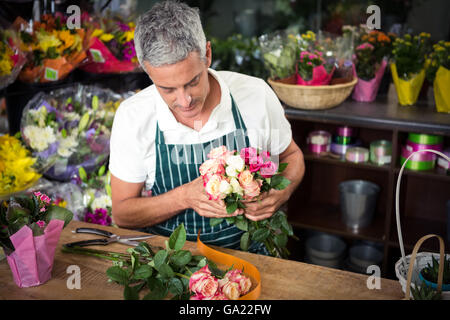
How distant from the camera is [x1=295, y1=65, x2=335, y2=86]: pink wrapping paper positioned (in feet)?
9.57

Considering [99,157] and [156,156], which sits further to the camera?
[99,157]

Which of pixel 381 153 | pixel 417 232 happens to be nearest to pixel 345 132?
pixel 381 153

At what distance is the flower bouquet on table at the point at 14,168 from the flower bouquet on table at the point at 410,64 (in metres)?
2.28

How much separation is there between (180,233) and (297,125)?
77.2 inches

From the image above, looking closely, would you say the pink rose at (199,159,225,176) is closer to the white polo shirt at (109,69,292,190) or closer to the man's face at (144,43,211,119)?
the man's face at (144,43,211,119)

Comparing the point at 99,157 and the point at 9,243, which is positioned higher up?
the point at 9,243

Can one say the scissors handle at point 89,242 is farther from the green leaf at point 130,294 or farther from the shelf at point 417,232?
the shelf at point 417,232

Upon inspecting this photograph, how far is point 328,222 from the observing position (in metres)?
3.28

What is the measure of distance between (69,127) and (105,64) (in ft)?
1.70

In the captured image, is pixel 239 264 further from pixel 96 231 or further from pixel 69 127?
pixel 69 127

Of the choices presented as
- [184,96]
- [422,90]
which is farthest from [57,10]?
[422,90]

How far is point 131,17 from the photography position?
10.0 ft

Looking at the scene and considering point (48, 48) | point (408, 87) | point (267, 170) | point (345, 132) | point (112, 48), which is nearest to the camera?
point (267, 170)
